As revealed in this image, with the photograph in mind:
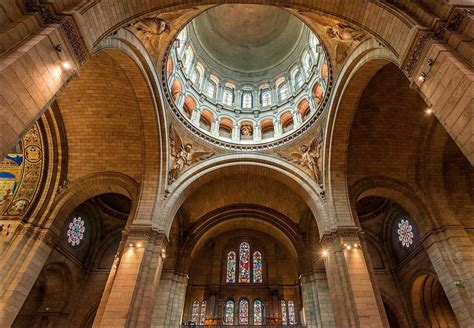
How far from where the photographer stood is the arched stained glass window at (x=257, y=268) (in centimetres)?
1985

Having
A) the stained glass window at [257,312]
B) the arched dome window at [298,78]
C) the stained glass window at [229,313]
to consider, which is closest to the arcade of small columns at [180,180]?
the stained glass window at [257,312]

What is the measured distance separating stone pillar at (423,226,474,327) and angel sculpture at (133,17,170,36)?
13.6 meters

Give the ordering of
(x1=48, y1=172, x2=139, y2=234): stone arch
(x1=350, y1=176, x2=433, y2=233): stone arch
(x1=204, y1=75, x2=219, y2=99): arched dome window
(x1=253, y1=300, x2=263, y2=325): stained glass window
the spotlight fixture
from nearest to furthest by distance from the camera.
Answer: the spotlight fixture, (x1=48, y1=172, x2=139, y2=234): stone arch, (x1=350, y1=176, x2=433, y2=233): stone arch, (x1=253, y1=300, x2=263, y2=325): stained glass window, (x1=204, y1=75, x2=219, y2=99): arched dome window

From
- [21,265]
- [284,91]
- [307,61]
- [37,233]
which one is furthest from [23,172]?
[307,61]

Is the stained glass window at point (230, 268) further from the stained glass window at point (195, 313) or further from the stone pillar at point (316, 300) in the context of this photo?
the stone pillar at point (316, 300)

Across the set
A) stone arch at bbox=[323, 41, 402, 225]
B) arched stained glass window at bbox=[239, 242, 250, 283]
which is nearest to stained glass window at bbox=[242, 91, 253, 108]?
stone arch at bbox=[323, 41, 402, 225]

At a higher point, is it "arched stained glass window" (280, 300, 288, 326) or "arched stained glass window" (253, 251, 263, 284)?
"arched stained glass window" (253, 251, 263, 284)

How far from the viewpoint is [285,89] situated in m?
19.2

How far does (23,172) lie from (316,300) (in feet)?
53.0

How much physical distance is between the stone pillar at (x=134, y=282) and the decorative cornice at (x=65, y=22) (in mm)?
7479

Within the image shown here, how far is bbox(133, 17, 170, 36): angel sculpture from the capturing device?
9578 millimetres

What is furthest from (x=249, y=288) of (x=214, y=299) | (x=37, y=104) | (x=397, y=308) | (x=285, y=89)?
(x=37, y=104)

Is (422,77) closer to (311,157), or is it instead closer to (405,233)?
(311,157)

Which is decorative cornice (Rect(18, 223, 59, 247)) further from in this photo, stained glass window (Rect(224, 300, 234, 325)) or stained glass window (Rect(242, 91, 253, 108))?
stained glass window (Rect(242, 91, 253, 108))
